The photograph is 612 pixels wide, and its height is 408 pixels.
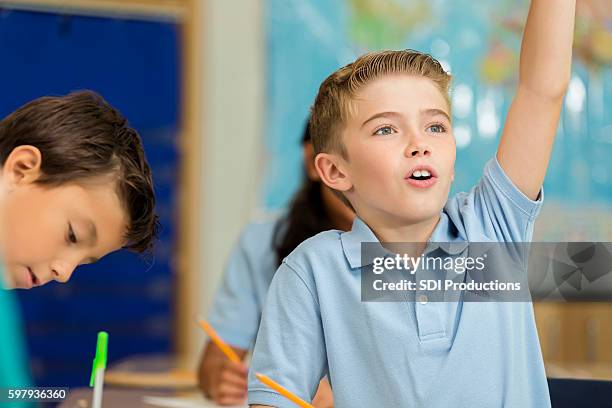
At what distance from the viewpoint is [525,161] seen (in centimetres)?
79

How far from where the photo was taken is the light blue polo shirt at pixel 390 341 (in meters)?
0.74

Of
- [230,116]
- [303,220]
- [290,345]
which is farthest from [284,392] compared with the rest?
[230,116]

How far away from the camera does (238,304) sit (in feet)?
5.23

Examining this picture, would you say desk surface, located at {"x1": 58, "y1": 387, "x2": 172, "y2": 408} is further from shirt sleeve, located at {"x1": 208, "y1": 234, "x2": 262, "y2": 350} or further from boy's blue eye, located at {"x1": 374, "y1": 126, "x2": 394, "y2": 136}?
shirt sleeve, located at {"x1": 208, "y1": 234, "x2": 262, "y2": 350}

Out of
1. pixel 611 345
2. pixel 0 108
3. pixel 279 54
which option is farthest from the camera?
pixel 279 54

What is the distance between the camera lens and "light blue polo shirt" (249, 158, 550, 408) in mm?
736

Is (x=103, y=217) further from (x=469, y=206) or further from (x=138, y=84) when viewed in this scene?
(x=138, y=84)

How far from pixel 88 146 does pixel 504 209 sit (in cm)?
41

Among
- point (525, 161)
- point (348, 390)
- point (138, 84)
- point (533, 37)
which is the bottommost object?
point (348, 390)

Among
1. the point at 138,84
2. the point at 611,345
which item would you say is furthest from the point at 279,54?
the point at 611,345

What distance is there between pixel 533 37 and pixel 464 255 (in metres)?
0.21

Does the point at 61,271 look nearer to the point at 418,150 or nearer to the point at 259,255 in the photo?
the point at 418,150

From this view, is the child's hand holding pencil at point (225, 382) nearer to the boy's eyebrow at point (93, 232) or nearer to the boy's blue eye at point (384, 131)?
the boy's eyebrow at point (93, 232)

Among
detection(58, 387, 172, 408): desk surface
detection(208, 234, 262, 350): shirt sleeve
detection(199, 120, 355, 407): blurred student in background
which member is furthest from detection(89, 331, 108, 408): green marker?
detection(208, 234, 262, 350): shirt sleeve
